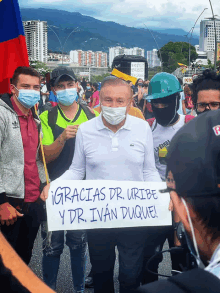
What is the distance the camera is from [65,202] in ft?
8.86

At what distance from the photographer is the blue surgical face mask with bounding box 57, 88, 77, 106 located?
3.51m

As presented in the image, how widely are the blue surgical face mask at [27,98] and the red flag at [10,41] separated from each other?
0.18 metres

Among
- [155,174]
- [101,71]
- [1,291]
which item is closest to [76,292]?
[155,174]

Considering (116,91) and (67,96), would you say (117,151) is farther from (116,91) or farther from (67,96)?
(67,96)

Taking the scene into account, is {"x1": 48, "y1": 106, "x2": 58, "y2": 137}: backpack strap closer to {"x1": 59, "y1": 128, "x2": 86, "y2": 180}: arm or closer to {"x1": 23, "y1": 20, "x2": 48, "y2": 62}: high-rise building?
{"x1": 59, "y1": 128, "x2": 86, "y2": 180}: arm

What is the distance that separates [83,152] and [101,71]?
5335 inches

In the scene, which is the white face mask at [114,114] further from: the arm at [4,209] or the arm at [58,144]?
the arm at [4,209]

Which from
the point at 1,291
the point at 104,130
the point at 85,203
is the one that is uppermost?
the point at 104,130

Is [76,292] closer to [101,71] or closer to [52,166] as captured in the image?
[52,166]

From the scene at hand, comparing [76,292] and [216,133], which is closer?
[216,133]

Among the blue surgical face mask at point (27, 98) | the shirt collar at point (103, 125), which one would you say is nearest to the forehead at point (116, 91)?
the shirt collar at point (103, 125)

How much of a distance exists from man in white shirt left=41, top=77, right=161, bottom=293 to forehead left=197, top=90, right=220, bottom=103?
55 cm

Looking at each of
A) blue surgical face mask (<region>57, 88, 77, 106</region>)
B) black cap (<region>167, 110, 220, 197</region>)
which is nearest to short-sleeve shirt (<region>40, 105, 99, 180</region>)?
blue surgical face mask (<region>57, 88, 77, 106</region>)

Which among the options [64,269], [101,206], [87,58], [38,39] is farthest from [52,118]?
[87,58]
